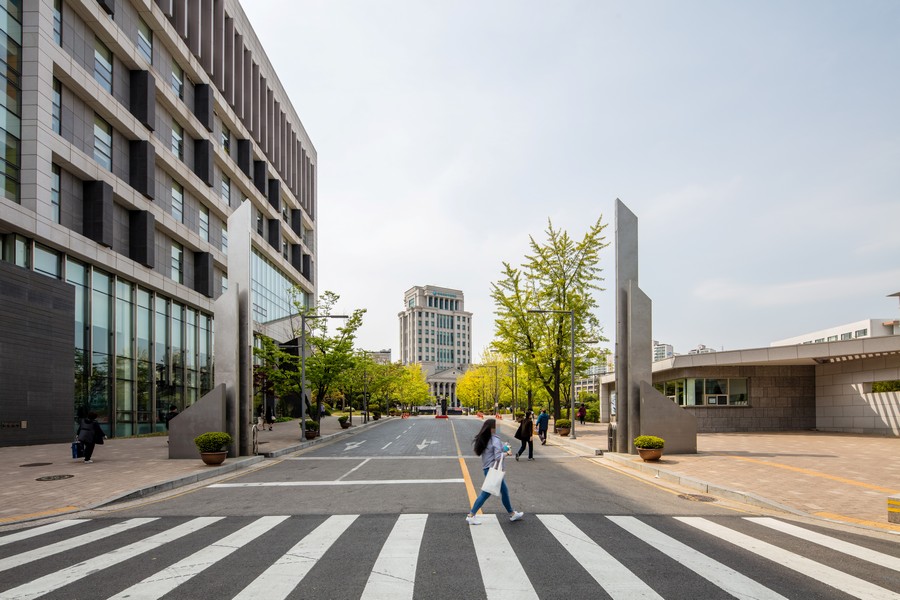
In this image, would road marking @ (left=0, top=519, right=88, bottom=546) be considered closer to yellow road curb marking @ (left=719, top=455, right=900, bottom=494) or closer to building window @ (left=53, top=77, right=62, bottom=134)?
yellow road curb marking @ (left=719, top=455, right=900, bottom=494)

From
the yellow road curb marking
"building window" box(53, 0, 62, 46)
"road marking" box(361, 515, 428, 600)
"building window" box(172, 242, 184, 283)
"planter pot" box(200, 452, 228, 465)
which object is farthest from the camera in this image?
"building window" box(172, 242, 184, 283)

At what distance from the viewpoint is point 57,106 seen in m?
27.8

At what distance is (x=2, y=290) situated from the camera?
23.6 m

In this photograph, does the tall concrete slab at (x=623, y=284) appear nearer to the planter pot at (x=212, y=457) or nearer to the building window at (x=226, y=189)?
the planter pot at (x=212, y=457)

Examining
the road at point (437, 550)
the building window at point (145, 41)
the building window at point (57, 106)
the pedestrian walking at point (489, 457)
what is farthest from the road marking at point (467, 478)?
the building window at point (145, 41)

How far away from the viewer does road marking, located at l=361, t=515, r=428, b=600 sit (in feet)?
19.6

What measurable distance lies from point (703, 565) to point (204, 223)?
4240cm

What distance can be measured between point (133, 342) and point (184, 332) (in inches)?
261

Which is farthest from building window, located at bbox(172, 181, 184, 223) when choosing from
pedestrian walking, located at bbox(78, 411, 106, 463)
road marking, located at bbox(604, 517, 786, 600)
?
road marking, located at bbox(604, 517, 786, 600)

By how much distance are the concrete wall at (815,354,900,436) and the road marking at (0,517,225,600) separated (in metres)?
30.7

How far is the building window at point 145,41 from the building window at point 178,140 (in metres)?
4.52

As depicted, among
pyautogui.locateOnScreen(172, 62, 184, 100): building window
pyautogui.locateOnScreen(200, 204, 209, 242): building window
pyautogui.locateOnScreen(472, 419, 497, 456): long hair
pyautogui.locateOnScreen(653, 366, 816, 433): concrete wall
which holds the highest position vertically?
pyautogui.locateOnScreen(172, 62, 184, 100): building window

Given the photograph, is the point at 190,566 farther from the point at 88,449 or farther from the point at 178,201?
the point at 178,201

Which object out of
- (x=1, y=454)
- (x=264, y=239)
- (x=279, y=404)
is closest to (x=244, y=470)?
(x=1, y=454)
